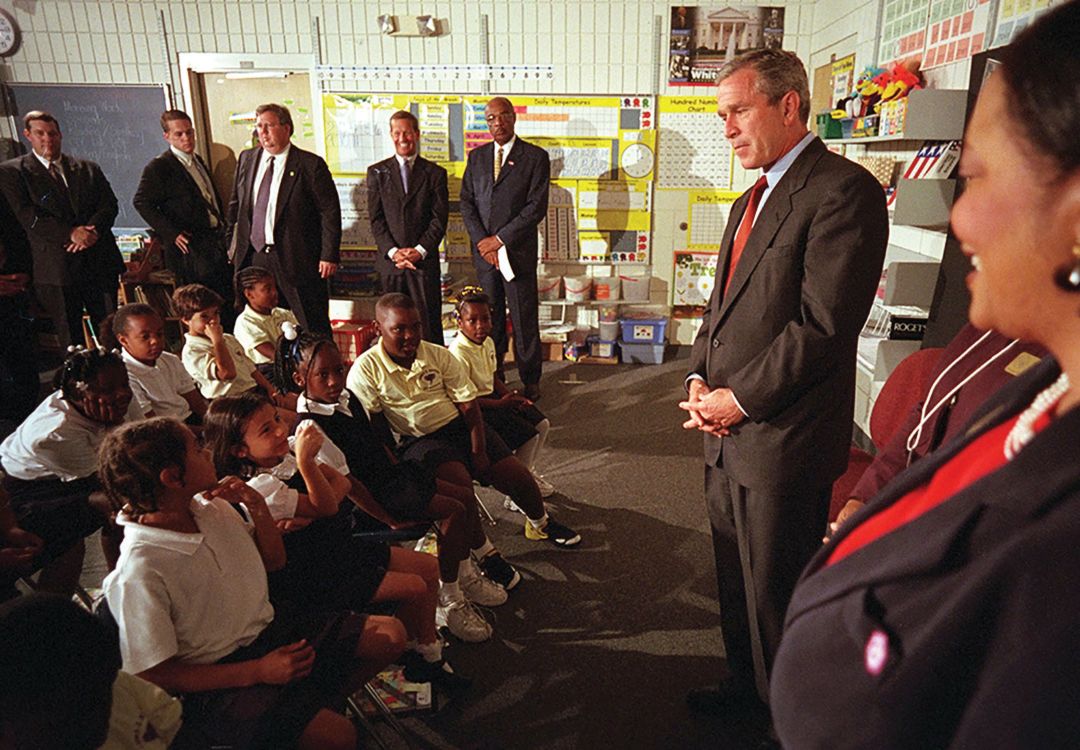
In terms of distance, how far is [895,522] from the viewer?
0.59 metres

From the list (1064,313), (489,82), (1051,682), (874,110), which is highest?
(489,82)

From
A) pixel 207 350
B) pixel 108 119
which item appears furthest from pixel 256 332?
pixel 108 119

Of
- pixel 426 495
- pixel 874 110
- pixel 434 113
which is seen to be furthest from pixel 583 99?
pixel 426 495

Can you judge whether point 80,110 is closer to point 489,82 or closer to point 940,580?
point 489,82

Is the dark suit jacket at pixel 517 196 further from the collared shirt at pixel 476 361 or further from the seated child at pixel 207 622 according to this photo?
the seated child at pixel 207 622

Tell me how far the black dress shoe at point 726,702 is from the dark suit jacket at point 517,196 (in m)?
3.01

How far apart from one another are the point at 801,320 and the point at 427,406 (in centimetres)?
142

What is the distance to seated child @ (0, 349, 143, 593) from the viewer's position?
76.7 inches

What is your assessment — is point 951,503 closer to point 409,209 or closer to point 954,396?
point 954,396

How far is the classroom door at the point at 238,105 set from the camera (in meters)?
5.02

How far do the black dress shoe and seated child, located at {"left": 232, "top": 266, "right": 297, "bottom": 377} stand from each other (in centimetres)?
239

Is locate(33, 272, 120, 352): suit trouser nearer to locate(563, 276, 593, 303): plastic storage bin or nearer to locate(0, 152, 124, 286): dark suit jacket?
locate(0, 152, 124, 286): dark suit jacket

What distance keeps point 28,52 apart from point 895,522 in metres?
6.30

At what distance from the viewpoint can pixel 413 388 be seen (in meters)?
2.45
